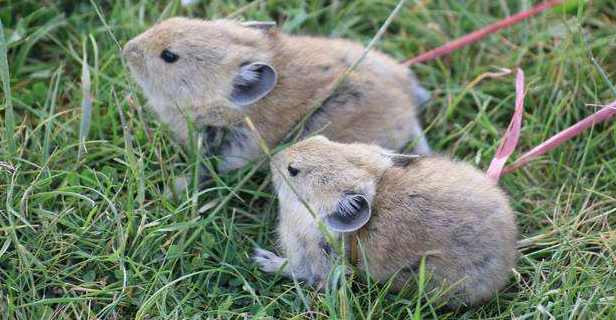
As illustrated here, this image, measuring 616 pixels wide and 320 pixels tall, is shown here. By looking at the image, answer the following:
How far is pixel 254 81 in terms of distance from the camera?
601 cm

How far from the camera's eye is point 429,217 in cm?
512

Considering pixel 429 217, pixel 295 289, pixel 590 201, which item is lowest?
pixel 295 289

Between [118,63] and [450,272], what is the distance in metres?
3.58

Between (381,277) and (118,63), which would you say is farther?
(118,63)

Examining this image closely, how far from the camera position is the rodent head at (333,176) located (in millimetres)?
5207

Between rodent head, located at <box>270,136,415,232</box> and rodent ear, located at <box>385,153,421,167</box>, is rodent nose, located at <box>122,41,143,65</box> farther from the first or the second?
rodent ear, located at <box>385,153,421,167</box>

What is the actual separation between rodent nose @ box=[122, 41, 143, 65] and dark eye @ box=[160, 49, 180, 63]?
185 millimetres

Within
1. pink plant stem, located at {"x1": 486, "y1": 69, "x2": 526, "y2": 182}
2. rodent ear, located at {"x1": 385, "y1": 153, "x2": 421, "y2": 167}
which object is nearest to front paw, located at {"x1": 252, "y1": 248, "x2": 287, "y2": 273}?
rodent ear, located at {"x1": 385, "y1": 153, "x2": 421, "y2": 167}

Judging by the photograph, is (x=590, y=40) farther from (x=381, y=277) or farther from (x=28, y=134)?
(x=28, y=134)

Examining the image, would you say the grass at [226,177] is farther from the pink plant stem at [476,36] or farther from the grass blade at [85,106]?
the pink plant stem at [476,36]

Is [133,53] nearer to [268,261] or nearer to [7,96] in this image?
[7,96]

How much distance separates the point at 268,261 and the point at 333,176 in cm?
85

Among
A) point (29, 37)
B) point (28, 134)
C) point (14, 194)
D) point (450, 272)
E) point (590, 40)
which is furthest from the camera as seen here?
point (590, 40)

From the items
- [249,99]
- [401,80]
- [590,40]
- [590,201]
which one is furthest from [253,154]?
[590,40]
